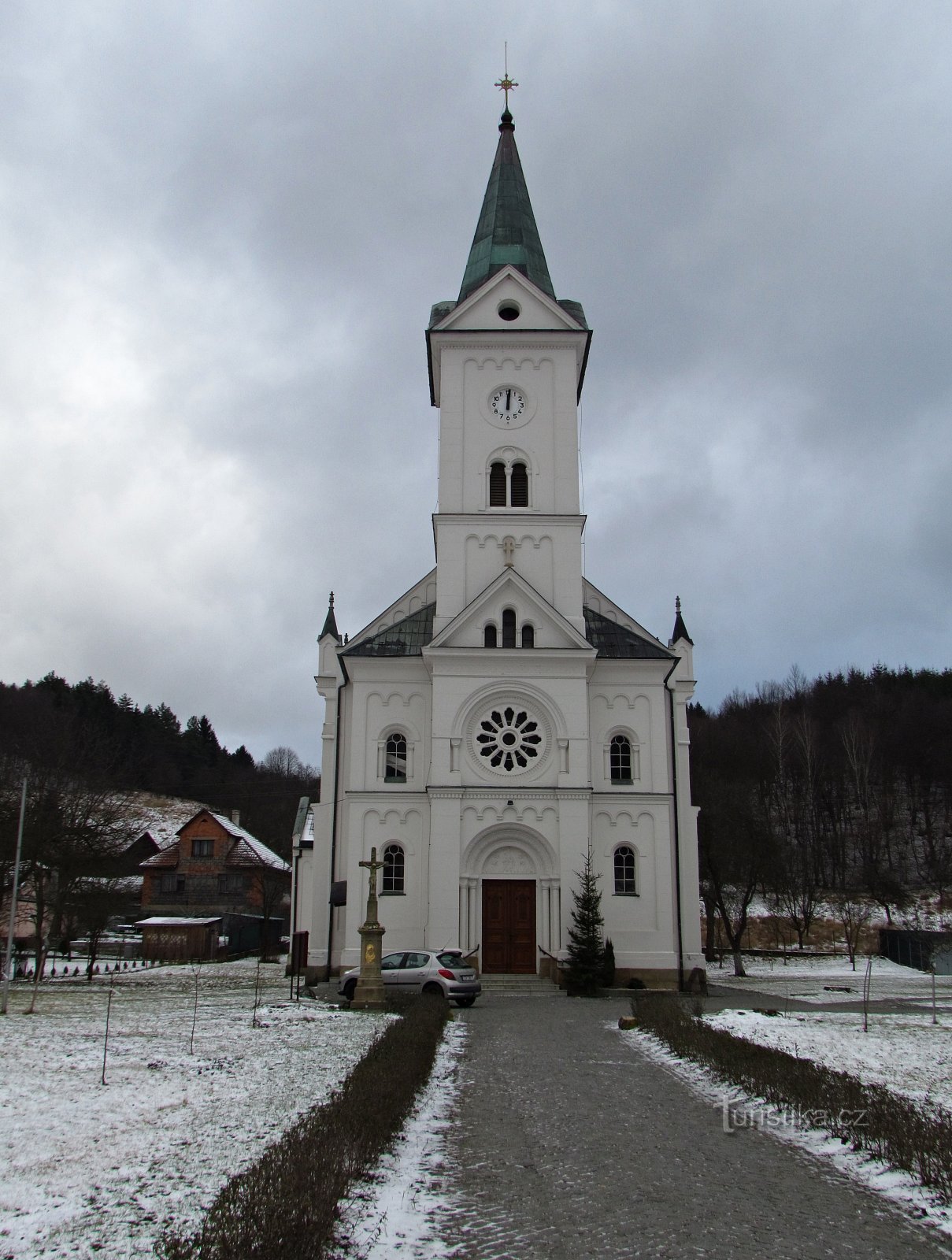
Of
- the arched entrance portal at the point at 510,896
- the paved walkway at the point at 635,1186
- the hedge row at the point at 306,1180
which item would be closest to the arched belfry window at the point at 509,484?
the arched entrance portal at the point at 510,896

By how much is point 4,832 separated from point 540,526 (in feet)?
61.7

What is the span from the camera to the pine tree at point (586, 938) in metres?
27.8

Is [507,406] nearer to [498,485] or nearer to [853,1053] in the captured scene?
[498,485]

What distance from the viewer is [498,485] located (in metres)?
35.0

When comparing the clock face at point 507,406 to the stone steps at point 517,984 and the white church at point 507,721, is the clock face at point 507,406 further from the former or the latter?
the stone steps at point 517,984

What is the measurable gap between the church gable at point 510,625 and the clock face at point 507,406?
5.87m

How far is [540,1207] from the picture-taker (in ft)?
24.6

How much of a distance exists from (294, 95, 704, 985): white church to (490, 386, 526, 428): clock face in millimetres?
52

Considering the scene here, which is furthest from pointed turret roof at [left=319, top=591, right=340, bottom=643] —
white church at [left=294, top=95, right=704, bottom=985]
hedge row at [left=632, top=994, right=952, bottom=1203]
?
hedge row at [left=632, top=994, right=952, bottom=1203]

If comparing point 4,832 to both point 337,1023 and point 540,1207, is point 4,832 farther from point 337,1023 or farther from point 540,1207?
point 540,1207

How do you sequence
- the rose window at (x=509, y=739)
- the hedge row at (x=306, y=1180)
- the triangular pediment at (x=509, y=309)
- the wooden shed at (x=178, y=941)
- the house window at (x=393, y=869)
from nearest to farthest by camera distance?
1. the hedge row at (x=306, y=1180)
2. the house window at (x=393, y=869)
3. the rose window at (x=509, y=739)
4. the triangular pediment at (x=509, y=309)
5. the wooden shed at (x=178, y=941)

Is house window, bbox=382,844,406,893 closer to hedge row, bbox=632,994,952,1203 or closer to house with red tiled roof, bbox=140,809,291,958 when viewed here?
hedge row, bbox=632,994,952,1203

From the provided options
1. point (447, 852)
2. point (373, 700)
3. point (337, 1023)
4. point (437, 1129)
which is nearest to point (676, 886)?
point (447, 852)

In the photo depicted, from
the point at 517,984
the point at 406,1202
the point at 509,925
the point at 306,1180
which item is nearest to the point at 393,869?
the point at 509,925
